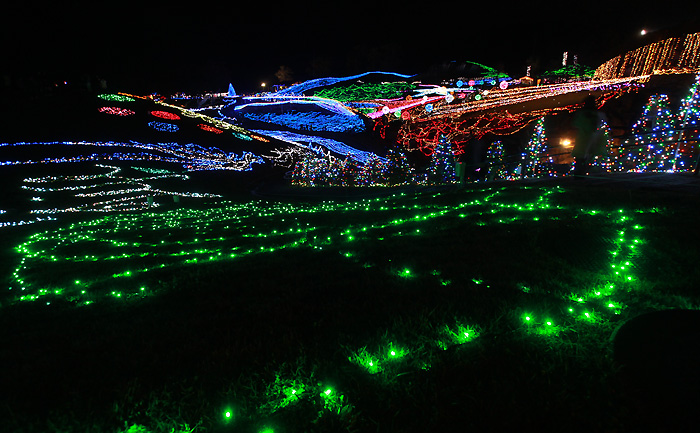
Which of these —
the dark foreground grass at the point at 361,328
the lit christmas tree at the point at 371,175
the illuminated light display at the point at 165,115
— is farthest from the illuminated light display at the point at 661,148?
the illuminated light display at the point at 165,115

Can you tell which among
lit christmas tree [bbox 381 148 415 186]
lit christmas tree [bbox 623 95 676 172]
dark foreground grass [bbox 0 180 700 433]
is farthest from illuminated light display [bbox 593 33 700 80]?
dark foreground grass [bbox 0 180 700 433]

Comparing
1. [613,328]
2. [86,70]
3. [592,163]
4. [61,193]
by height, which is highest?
[86,70]

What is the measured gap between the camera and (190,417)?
100 inches

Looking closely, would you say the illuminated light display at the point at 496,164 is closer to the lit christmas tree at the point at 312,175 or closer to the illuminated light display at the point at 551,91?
the illuminated light display at the point at 551,91

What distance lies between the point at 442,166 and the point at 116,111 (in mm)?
23185

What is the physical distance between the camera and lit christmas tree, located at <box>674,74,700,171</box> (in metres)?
11.5

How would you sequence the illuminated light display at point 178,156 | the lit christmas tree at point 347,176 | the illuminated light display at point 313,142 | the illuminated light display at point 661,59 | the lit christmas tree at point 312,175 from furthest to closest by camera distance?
the illuminated light display at point 313,142, the lit christmas tree at point 312,175, the lit christmas tree at point 347,176, the illuminated light display at point 178,156, the illuminated light display at point 661,59

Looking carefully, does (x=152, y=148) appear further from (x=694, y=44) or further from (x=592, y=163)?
(x=694, y=44)

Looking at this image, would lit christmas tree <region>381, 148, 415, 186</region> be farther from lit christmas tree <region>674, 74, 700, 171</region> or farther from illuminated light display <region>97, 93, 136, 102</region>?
illuminated light display <region>97, 93, 136, 102</region>

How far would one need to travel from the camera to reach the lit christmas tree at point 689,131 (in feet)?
37.7

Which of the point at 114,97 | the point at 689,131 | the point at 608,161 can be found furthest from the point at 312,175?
the point at 114,97

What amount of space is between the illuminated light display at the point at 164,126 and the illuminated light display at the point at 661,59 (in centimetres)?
3061

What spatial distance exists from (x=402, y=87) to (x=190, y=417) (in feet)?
108

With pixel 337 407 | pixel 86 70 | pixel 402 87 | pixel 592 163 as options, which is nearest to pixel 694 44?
pixel 592 163
